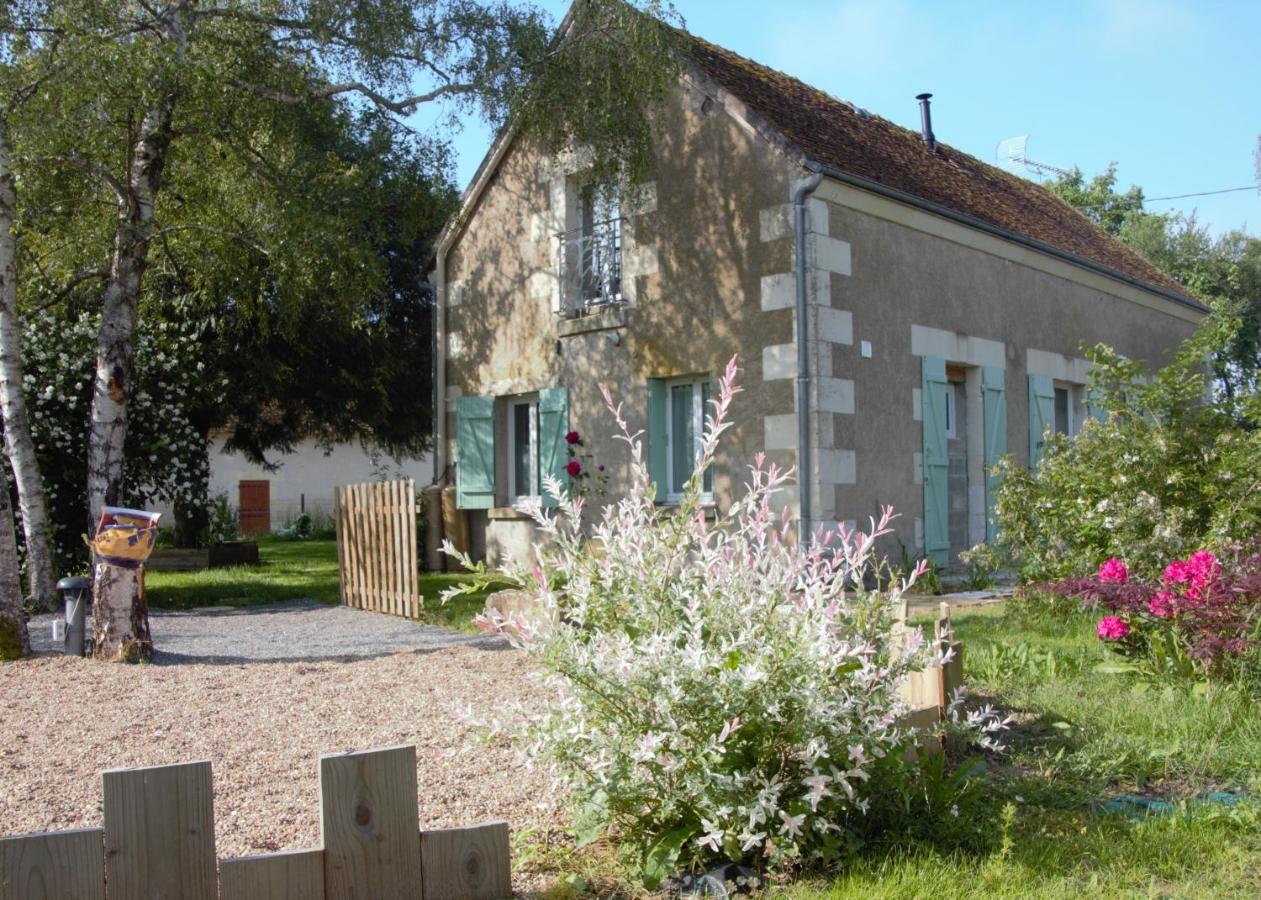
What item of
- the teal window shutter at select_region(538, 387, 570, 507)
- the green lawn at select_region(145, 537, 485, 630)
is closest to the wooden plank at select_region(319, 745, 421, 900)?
the green lawn at select_region(145, 537, 485, 630)

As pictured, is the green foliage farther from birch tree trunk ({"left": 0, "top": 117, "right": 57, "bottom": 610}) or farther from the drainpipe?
birch tree trunk ({"left": 0, "top": 117, "right": 57, "bottom": 610})

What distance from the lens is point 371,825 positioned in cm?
281

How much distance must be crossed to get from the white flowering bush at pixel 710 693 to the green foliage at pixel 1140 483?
4.09 meters

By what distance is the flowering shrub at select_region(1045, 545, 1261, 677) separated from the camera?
487 cm

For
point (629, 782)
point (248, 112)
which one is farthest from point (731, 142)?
point (629, 782)

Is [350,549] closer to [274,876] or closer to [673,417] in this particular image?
[673,417]

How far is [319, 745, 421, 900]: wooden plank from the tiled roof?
8605 millimetres

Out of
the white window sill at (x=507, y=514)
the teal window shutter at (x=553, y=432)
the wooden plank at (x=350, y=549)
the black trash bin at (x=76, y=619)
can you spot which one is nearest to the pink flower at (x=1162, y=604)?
the black trash bin at (x=76, y=619)

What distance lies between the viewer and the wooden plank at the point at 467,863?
9.48 feet

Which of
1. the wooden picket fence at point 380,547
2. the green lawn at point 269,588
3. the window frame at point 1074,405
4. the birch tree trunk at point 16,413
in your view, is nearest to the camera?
the birch tree trunk at point 16,413

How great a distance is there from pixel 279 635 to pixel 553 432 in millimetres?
4473

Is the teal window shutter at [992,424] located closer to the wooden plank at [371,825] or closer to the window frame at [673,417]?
the window frame at [673,417]

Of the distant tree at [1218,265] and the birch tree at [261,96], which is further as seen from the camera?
the distant tree at [1218,265]

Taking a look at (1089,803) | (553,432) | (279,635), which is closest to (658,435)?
(553,432)
